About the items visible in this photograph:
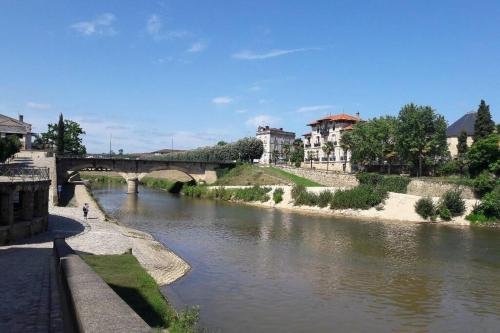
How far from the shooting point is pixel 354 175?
8875 cm

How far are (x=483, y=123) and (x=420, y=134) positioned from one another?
12784 mm

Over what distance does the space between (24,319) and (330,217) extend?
5543 centimetres

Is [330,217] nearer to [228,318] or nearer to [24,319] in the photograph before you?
[228,318]

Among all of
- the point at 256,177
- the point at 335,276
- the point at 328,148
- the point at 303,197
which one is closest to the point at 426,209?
the point at 303,197

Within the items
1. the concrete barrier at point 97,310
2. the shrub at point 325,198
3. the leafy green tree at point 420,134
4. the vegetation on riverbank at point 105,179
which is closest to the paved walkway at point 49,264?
the concrete barrier at point 97,310

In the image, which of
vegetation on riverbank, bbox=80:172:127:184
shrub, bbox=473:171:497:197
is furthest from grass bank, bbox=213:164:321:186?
vegetation on riverbank, bbox=80:172:127:184

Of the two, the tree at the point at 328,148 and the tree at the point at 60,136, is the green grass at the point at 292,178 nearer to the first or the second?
the tree at the point at 328,148

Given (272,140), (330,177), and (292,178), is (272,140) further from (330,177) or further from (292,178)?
(330,177)

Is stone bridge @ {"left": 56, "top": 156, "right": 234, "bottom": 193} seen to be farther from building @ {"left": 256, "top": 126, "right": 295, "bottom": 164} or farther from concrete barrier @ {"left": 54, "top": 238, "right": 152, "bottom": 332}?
concrete barrier @ {"left": 54, "top": 238, "right": 152, "bottom": 332}

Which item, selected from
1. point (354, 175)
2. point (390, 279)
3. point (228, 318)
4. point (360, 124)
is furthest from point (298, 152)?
point (228, 318)

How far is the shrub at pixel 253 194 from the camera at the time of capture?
84800 mm

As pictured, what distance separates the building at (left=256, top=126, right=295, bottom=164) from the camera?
547 ft

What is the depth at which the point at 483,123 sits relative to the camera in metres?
86.9

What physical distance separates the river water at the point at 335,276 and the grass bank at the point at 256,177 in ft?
136
